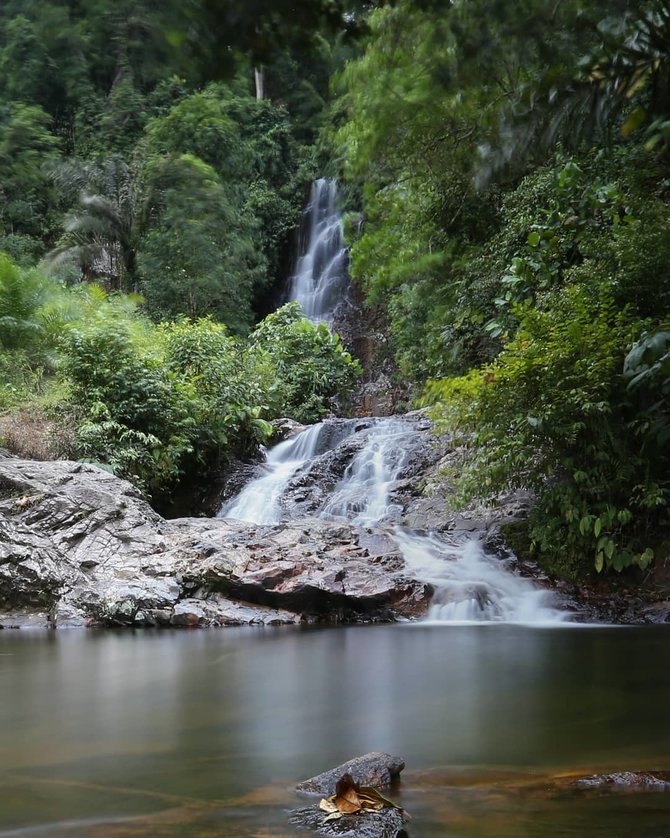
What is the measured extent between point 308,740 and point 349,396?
53.5 feet

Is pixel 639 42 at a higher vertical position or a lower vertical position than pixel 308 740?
higher

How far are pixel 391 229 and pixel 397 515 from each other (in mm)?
4983

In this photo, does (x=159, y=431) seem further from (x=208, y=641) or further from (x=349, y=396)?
(x=349, y=396)

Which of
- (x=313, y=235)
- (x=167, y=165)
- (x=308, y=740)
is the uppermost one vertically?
(x=313, y=235)

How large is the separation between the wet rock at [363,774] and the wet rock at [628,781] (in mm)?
625

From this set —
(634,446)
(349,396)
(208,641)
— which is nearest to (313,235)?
(349,396)

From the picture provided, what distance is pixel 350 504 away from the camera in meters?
11.4

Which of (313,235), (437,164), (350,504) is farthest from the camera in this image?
(313,235)

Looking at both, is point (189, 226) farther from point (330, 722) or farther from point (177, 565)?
point (177, 565)

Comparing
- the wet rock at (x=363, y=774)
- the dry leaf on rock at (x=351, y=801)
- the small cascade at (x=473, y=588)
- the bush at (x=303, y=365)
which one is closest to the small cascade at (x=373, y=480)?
the small cascade at (x=473, y=588)

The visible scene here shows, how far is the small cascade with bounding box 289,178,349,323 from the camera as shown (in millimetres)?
23656

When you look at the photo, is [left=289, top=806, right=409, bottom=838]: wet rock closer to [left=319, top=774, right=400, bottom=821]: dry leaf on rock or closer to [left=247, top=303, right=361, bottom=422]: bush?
[left=319, top=774, right=400, bottom=821]: dry leaf on rock

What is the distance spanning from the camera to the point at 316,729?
360 centimetres

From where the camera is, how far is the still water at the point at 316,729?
2.37m
